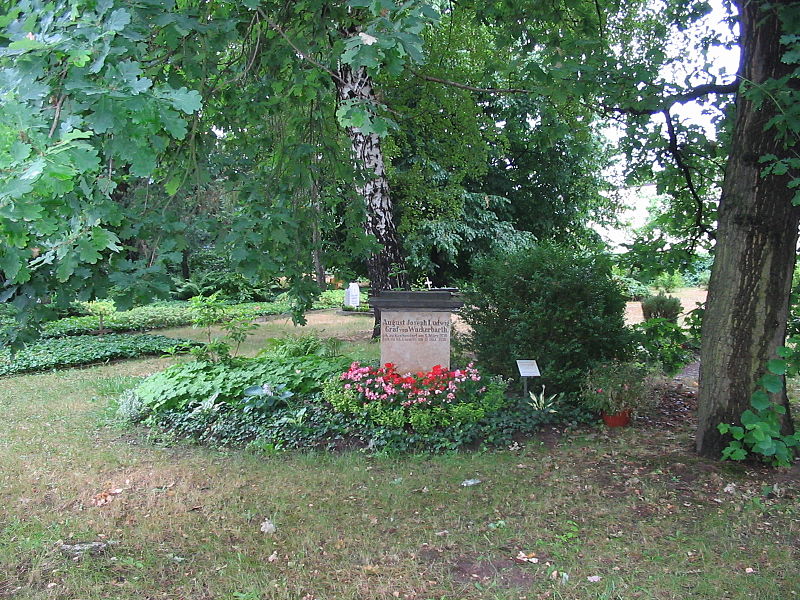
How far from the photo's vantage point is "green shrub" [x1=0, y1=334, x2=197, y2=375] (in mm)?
10422

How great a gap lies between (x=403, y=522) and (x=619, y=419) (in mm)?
3016

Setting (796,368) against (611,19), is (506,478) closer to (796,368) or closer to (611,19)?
(796,368)

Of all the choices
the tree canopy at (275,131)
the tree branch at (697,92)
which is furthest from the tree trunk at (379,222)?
the tree branch at (697,92)

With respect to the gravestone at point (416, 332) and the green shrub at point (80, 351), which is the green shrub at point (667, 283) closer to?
the green shrub at point (80, 351)

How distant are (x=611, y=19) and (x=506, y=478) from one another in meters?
8.53

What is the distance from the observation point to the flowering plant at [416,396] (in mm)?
6004

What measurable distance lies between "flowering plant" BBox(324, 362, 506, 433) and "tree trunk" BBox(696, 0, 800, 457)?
2.10 meters

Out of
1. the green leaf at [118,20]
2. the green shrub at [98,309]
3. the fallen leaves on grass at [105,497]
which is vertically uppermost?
the green leaf at [118,20]

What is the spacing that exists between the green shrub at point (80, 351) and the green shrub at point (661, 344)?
6.82 metres

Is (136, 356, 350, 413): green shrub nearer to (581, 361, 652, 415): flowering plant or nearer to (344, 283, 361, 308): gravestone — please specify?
(581, 361, 652, 415): flowering plant

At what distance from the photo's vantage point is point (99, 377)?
384 inches

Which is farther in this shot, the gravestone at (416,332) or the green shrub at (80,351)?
the green shrub at (80,351)

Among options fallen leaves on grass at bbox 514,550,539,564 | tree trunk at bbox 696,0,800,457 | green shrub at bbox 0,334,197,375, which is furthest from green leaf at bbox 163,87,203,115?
green shrub at bbox 0,334,197,375

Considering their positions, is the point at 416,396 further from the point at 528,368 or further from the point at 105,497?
the point at 105,497
